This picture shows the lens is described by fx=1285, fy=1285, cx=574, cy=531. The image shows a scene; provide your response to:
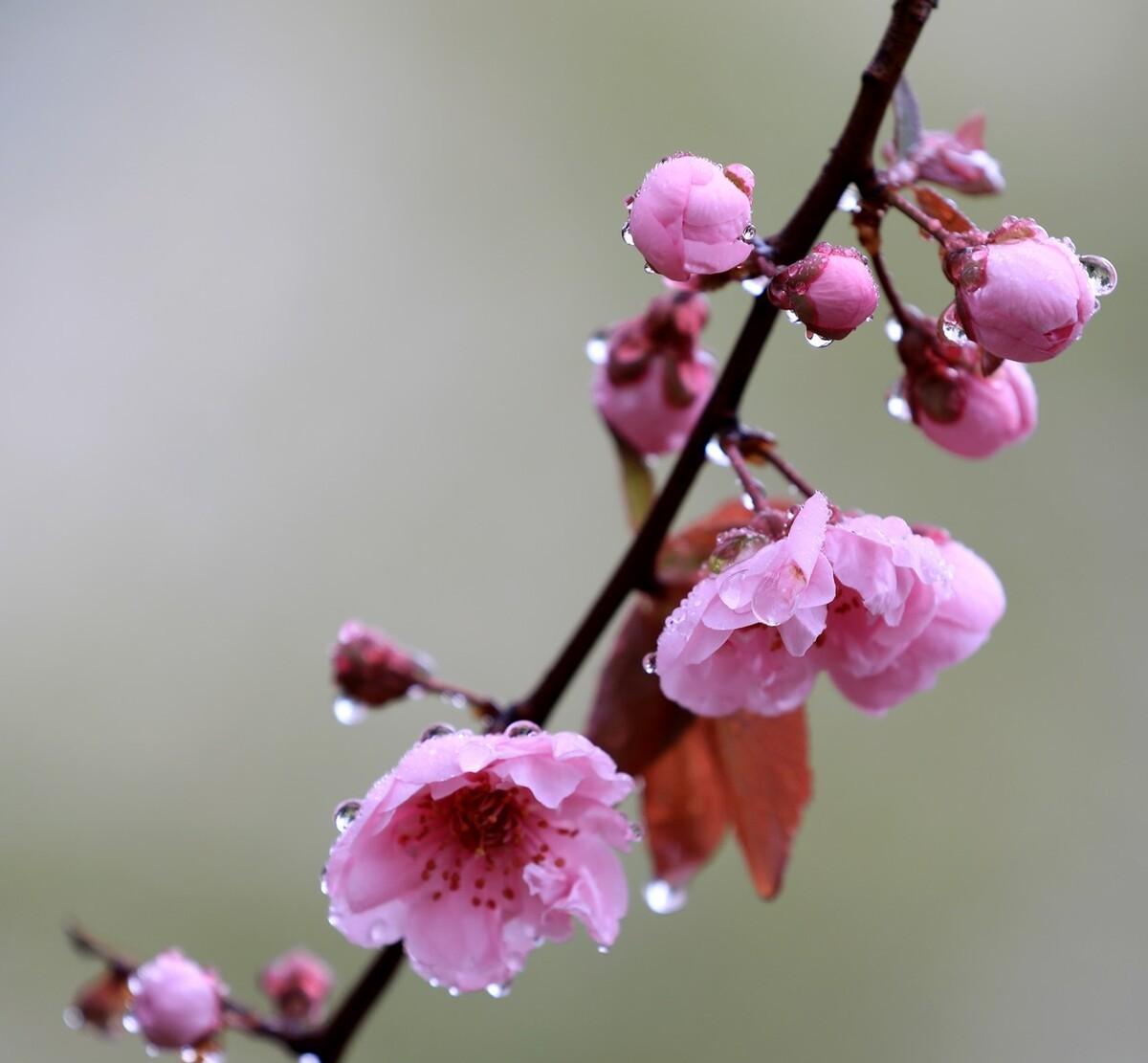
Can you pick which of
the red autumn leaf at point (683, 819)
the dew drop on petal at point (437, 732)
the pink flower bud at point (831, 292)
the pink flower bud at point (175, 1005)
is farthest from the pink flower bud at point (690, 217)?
the pink flower bud at point (175, 1005)

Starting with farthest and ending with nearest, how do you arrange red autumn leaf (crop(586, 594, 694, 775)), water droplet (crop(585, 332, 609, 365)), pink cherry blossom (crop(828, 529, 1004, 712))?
water droplet (crop(585, 332, 609, 365)) < red autumn leaf (crop(586, 594, 694, 775)) < pink cherry blossom (crop(828, 529, 1004, 712))

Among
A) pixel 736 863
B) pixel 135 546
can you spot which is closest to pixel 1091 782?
pixel 736 863

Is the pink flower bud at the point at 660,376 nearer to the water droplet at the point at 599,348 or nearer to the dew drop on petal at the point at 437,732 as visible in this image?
the water droplet at the point at 599,348

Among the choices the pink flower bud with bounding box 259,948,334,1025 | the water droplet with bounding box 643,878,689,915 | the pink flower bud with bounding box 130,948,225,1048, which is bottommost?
the pink flower bud with bounding box 259,948,334,1025

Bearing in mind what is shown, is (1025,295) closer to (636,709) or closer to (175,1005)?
(636,709)

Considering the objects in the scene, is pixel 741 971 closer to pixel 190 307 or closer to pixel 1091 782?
pixel 1091 782

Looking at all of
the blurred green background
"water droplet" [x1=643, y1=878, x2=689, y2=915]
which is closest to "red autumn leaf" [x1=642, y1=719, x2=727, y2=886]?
"water droplet" [x1=643, y1=878, x2=689, y2=915]

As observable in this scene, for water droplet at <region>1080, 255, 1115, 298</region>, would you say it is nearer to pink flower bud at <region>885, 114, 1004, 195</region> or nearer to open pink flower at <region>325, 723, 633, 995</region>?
pink flower bud at <region>885, 114, 1004, 195</region>
